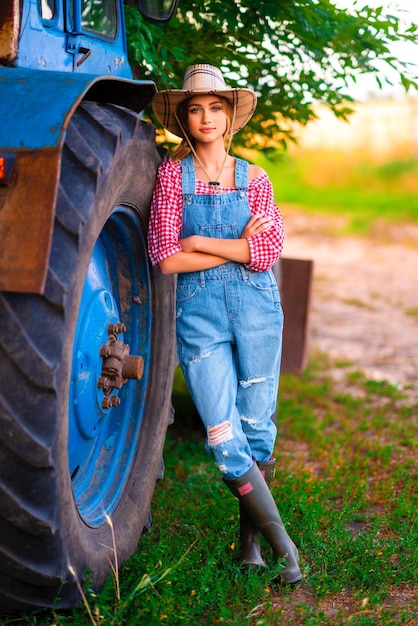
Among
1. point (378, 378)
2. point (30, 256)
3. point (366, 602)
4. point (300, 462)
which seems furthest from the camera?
point (378, 378)

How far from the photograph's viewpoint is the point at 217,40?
3553 mm

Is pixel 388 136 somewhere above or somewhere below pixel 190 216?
above

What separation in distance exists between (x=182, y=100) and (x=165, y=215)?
0.41 meters

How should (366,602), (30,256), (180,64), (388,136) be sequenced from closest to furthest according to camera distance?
1. (30,256)
2. (366,602)
3. (180,64)
4. (388,136)

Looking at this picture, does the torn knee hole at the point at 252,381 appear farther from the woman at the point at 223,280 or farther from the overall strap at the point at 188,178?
the overall strap at the point at 188,178

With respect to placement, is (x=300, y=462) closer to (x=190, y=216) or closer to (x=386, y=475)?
(x=386, y=475)

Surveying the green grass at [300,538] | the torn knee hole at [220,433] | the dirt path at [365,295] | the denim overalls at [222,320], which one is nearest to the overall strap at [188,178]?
the denim overalls at [222,320]

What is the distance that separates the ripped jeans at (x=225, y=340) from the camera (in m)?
2.60

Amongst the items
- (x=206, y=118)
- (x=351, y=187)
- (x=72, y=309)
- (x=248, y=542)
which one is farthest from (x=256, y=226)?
(x=351, y=187)

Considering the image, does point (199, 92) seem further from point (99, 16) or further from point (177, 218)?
point (99, 16)

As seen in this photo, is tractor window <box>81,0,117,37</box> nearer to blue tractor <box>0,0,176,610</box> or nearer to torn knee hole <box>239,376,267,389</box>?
blue tractor <box>0,0,176,610</box>

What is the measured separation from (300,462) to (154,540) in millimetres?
1175

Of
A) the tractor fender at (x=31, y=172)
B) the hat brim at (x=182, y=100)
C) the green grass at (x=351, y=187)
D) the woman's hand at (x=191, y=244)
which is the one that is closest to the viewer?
the tractor fender at (x=31, y=172)

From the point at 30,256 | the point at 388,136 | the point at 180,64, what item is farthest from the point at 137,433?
the point at 388,136
